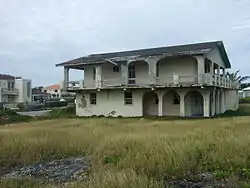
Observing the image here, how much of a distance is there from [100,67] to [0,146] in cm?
2292

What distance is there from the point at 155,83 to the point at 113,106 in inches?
227

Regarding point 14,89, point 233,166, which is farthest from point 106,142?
point 14,89

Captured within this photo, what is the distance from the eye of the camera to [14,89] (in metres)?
72.5

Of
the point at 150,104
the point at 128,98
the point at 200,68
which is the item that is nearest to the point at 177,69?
the point at 200,68

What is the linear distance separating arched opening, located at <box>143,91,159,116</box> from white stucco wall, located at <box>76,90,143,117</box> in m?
1.16

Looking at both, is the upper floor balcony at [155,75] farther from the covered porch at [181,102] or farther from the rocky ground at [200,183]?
the rocky ground at [200,183]

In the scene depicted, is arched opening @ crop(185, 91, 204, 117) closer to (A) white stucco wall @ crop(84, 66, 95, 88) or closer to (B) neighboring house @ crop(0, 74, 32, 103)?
(A) white stucco wall @ crop(84, 66, 95, 88)

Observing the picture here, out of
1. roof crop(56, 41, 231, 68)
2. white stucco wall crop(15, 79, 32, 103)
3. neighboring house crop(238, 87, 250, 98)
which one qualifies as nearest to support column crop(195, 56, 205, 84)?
roof crop(56, 41, 231, 68)

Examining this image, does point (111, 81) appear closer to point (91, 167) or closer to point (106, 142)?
point (106, 142)

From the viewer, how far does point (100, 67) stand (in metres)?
34.1

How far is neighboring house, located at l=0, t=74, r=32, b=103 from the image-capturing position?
7075 centimetres

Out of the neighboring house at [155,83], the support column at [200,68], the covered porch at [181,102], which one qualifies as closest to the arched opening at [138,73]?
the neighboring house at [155,83]

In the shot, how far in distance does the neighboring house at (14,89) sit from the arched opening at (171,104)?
46.7m

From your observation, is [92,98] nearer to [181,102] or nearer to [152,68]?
[152,68]
